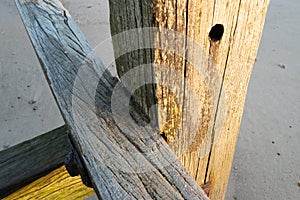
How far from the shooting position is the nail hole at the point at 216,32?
704 millimetres

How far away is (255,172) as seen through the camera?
2.21 meters

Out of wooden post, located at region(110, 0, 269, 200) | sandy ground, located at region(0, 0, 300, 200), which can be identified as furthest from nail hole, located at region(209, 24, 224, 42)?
sandy ground, located at region(0, 0, 300, 200)

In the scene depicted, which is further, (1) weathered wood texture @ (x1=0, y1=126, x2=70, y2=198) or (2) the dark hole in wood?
(1) weathered wood texture @ (x1=0, y1=126, x2=70, y2=198)

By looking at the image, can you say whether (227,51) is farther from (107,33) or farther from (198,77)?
(107,33)

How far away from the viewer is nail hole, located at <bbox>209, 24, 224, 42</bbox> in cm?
70

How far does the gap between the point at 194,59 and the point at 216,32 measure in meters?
0.08

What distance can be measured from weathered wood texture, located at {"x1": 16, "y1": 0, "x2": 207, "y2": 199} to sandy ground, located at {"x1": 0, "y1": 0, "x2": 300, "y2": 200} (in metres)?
1.47

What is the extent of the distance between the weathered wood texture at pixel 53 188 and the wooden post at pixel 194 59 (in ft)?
1.73

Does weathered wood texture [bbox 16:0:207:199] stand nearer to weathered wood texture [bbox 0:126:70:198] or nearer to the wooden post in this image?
the wooden post

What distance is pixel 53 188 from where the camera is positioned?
48.0 inches

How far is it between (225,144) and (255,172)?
53.8 inches

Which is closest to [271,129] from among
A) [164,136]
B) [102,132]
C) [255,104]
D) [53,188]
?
[255,104]

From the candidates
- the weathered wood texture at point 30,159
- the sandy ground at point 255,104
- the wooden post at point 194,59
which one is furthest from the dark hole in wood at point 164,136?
the sandy ground at point 255,104

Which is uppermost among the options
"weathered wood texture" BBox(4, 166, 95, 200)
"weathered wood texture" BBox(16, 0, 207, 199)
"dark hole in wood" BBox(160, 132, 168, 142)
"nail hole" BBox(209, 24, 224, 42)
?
"nail hole" BBox(209, 24, 224, 42)
